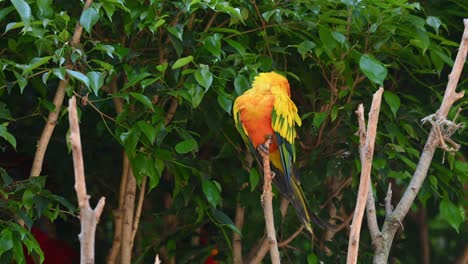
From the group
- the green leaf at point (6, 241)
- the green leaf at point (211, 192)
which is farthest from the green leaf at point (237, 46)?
the green leaf at point (6, 241)

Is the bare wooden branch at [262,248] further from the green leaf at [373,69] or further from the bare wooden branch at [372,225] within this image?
the bare wooden branch at [372,225]

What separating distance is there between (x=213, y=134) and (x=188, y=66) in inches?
16.2

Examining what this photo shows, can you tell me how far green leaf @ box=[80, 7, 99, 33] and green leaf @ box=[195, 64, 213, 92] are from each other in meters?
0.35

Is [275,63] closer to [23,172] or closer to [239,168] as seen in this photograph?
[239,168]

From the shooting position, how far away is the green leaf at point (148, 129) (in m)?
2.59

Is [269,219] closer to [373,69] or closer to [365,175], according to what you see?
[365,175]

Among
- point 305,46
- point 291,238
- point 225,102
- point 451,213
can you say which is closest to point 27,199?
point 225,102

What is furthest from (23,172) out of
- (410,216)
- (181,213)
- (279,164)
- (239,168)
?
(410,216)

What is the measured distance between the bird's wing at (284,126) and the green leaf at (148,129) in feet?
1.22

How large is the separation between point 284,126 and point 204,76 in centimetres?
31

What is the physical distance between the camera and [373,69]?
106 inches

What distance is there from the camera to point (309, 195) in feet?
10.8

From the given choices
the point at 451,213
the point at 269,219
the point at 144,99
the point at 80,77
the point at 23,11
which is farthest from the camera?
the point at 451,213

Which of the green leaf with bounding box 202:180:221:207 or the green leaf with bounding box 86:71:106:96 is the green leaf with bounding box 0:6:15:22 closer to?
the green leaf with bounding box 86:71:106:96
